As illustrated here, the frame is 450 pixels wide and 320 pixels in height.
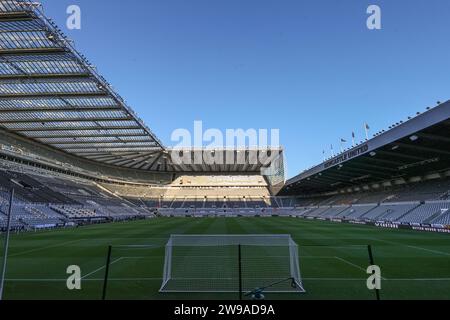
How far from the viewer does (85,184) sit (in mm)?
83062

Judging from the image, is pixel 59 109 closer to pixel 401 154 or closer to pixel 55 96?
pixel 55 96

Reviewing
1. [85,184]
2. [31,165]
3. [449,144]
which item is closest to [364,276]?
[449,144]

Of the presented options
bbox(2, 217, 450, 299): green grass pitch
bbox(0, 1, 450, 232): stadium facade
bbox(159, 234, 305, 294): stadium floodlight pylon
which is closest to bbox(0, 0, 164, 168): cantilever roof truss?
bbox(0, 1, 450, 232): stadium facade

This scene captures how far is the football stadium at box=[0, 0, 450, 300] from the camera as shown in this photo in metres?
10.8

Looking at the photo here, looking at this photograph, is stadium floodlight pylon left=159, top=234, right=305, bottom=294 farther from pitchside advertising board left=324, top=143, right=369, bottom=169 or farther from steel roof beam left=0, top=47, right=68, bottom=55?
pitchside advertising board left=324, top=143, right=369, bottom=169

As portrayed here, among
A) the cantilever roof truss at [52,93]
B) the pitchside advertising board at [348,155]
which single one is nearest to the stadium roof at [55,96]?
the cantilever roof truss at [52,93]

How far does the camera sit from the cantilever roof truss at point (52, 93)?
28.0 m

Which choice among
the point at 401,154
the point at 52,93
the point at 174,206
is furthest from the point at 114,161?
the point at 401,154

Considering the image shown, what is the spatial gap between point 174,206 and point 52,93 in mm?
62646

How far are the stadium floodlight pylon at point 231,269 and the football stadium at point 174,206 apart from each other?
76 mm

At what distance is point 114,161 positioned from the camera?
9281 centimetres

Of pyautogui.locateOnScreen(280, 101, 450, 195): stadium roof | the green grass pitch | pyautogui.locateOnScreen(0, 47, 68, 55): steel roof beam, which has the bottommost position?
the green grass pitch

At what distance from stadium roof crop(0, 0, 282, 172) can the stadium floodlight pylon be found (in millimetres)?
22909
